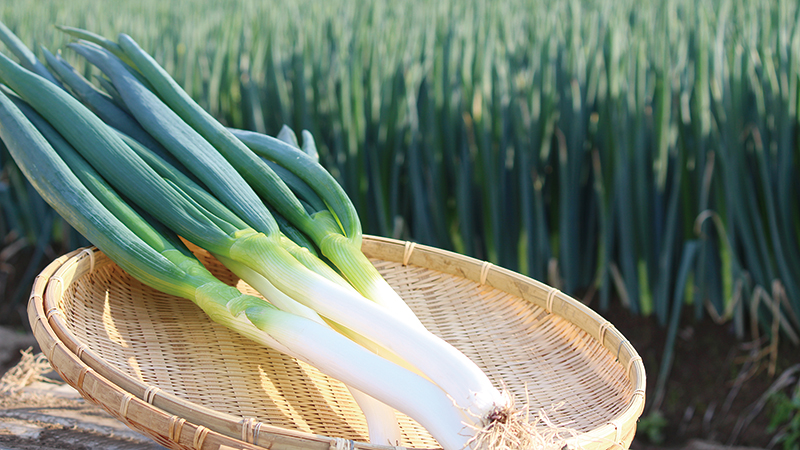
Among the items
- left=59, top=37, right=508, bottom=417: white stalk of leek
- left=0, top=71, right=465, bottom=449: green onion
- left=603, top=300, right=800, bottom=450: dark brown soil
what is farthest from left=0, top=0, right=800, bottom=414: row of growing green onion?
left=0, top=71, right=465, bottom=449: green onion

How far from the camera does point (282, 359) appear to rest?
0.95 m

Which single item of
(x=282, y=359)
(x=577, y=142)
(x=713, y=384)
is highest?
(x=577, y=142)

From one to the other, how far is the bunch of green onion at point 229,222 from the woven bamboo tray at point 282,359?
79 millimetres

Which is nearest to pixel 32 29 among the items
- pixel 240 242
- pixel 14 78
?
pixel 14 78

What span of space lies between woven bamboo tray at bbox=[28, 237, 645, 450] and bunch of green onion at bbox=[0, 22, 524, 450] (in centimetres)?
8

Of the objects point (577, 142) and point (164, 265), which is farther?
point (577, 142)

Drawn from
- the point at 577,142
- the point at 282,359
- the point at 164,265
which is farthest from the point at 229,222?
the point at 577,142

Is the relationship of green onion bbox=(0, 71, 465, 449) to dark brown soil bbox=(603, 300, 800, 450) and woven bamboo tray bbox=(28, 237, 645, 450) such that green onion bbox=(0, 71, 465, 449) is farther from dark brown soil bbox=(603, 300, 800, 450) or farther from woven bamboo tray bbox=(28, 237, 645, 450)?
dark brown soil bbox=(603, 300, 800, 450)

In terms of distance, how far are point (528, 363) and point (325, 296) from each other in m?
0.36

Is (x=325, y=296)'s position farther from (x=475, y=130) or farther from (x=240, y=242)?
(x=475, y=130)

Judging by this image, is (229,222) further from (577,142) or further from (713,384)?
(713,384)

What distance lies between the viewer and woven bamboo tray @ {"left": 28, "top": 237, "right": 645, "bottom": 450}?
66 centimetres

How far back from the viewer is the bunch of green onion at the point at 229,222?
750mm

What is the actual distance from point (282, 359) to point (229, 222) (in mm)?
227
